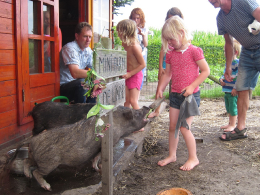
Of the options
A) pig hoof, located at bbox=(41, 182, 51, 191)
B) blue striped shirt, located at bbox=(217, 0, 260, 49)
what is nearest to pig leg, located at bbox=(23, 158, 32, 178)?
pig hoof, located at bbox=(41, 182, 51, 191)

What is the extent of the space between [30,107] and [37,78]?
1.42 feet

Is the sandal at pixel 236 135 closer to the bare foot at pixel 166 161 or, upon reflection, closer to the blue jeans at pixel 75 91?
the bare foot at pixel 166 161

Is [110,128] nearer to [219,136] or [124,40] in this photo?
[124,40]

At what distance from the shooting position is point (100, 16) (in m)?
6.45

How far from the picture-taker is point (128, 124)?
316cm

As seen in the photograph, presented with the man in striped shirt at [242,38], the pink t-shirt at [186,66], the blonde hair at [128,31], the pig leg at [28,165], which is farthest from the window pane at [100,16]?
the pig leg at [28,165]

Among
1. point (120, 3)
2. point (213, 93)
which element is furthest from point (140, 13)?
point (120, 3)

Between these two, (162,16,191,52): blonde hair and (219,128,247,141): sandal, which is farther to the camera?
(219,128,247,141): sandal

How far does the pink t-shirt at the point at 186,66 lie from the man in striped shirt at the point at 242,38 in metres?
1.15

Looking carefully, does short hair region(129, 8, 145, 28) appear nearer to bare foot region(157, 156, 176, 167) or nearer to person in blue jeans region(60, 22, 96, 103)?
person in blue jeans region(60, 22, 96, 103)

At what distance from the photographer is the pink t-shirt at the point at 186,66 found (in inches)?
118

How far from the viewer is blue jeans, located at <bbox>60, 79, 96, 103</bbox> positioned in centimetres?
412

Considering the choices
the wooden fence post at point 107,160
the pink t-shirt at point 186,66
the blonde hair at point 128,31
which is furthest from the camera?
the blonde hair at point 128,31

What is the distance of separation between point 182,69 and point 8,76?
7.08ft
